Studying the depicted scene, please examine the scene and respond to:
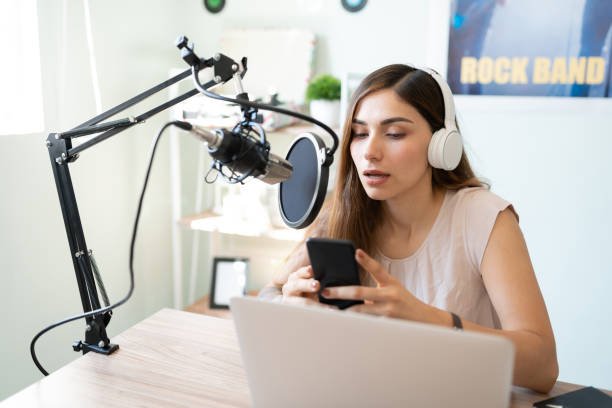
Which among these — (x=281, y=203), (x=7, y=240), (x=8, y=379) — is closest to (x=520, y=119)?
(x=281, y=203)

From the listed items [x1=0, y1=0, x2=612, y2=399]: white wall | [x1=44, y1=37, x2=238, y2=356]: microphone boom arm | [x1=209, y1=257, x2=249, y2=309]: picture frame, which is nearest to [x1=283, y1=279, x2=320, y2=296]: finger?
[x1=44, y1=37, x2=238, y2=356]: microphone boom arm

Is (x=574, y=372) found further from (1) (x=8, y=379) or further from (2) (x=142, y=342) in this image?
(1) (x=8, y=379)

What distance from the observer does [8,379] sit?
1.90 m

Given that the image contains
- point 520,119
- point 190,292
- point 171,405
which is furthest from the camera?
point 190,292

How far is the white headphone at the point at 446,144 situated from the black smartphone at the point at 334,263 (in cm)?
48

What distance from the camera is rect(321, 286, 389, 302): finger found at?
82cm

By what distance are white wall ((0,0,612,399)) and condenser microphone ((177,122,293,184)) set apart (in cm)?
129

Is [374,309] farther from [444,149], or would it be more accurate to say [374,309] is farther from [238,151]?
[444,149]

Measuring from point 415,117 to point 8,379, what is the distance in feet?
5.34

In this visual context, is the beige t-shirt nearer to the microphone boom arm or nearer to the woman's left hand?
the woman's left hand

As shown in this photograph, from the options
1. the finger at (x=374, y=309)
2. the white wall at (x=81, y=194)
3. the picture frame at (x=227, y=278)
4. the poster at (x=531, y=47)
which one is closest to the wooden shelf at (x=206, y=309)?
the picture frame at (x=227, y=278)

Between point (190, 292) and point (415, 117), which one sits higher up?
point (415, 117)

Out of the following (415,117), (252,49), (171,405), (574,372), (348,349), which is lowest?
(574,372)

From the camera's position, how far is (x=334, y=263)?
0.83 m
